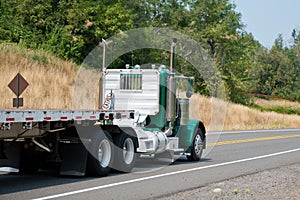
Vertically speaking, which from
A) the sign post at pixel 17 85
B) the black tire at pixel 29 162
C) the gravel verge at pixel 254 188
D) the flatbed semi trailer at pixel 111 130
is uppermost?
the sign post at pixel 17 85

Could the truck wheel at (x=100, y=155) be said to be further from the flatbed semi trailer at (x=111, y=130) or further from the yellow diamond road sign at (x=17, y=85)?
the yellow diamond road sign at (x=17, y=85)

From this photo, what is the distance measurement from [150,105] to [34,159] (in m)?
3.80

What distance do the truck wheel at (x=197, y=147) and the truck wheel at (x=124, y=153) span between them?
3.24m


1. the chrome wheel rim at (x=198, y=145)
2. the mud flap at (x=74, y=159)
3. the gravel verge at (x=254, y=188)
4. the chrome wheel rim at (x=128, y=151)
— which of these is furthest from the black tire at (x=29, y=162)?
the chrome wheel rim at (x=198, y=145)

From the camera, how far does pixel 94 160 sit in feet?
41.5

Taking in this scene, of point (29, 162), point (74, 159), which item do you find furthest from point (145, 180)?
point (29, 162)

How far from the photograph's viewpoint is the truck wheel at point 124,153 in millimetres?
13438

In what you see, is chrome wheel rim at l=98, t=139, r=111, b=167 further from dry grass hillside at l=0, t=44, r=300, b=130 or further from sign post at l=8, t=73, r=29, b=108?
sign post at l=8, t=73, r=29, b=108

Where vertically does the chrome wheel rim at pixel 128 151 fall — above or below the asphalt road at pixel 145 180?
above

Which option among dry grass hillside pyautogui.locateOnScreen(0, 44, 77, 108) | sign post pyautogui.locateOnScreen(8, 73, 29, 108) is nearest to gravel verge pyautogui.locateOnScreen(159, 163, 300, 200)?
sign post pyautogui.locateOnScreen(8, 73, 29, 108)

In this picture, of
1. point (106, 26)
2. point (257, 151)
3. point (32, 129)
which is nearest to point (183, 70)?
point (257, 151)

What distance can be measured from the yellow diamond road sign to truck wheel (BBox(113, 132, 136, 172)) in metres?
9.75

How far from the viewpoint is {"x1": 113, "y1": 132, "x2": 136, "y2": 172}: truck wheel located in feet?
44.1

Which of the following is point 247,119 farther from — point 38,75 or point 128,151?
point 128,151
